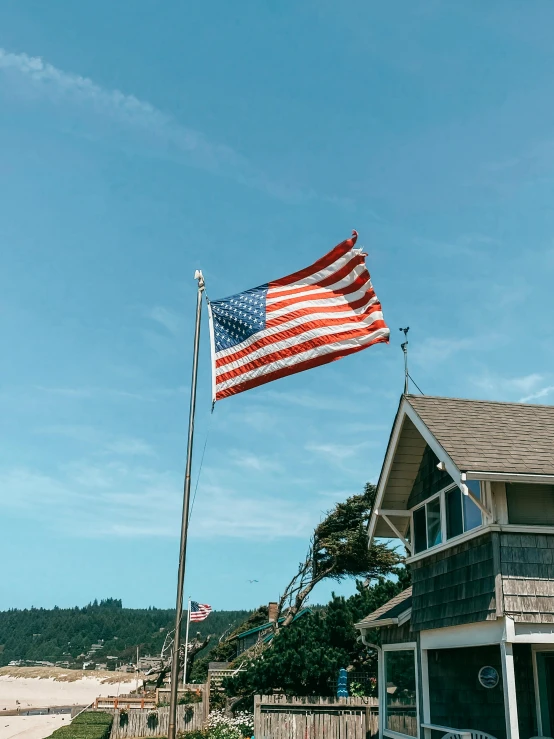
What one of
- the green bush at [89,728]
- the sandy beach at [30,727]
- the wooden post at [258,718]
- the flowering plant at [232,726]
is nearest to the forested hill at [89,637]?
the sandy beach at [30,727]

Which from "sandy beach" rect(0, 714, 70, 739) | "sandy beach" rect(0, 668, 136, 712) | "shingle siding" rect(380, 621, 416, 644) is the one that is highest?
"shingle siding" rect(380, 621, 416, 644)

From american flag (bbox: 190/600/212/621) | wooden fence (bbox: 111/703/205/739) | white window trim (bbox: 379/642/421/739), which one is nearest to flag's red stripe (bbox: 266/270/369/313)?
white window trim (bbox: 379/642/421/739)

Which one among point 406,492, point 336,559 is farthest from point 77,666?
point 406,492

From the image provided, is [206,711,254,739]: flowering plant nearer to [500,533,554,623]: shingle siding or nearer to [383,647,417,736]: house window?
[383,647,417,736]: house window

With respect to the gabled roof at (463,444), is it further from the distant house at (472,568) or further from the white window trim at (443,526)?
the white window trim at (443,526)

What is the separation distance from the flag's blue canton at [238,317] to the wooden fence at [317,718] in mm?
13333

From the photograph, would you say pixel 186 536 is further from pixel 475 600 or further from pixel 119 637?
pixel 119 637

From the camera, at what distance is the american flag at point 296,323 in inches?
422

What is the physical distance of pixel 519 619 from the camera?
10539 mm

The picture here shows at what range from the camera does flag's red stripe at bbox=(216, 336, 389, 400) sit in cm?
1044

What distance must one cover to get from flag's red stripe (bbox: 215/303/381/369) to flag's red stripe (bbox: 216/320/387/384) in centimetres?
14

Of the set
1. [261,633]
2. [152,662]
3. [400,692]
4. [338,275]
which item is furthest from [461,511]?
[152,662]

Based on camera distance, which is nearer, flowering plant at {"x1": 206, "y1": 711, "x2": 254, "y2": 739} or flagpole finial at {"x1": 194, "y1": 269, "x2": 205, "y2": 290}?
flagpole finial at {"x1": 194, "y1": 269, "x2": 205, "y2": 290}

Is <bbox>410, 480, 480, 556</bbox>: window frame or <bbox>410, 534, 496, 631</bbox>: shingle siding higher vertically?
<bbox>410, 480, 480, 556</bbox>: window frame
